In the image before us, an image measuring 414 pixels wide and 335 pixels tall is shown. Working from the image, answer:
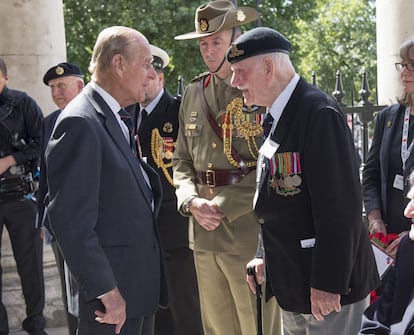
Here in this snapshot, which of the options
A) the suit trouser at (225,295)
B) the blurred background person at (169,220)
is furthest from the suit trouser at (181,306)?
the suit trouser at (225,295)

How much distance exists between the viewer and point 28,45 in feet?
19.7

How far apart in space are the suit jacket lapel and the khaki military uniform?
104 cm

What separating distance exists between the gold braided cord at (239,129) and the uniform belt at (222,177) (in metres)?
0.06

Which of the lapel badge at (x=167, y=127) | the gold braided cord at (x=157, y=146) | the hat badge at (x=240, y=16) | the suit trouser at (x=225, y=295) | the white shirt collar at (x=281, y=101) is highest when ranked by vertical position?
the hat badge at (x=240, y=16)

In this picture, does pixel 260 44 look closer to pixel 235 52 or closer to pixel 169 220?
pixel 235 52

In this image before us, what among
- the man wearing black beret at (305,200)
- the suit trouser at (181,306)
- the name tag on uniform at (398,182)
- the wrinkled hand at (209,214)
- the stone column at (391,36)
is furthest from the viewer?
the stone column at (391,36)

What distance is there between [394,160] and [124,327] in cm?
203

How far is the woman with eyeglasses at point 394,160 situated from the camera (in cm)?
417

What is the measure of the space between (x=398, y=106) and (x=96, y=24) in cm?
1647

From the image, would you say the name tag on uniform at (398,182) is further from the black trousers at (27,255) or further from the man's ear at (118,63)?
the black trousers at (27,255)

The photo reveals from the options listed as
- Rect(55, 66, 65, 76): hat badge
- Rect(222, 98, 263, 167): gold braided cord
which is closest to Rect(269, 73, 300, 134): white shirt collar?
Rect(222, 98, 263, 167): gold braided cord

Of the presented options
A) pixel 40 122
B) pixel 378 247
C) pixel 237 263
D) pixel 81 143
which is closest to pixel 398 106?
pixel 378 247

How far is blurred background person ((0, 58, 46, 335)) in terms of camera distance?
5.54 m

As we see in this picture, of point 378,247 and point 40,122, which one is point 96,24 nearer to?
point 40,122
